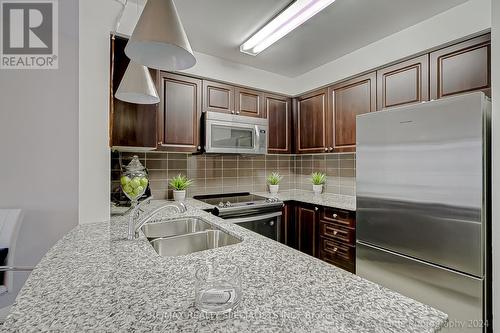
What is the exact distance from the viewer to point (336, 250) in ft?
7.44

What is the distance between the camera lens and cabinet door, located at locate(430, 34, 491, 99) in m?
1.62

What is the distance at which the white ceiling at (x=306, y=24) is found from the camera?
68.0 inches

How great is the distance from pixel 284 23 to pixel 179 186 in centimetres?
182

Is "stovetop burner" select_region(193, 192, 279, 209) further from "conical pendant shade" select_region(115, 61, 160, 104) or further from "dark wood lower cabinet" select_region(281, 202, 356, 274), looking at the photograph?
"conical pendant shade" select_region(115, 61, 160, 104)

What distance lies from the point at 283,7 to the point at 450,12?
1.25 m

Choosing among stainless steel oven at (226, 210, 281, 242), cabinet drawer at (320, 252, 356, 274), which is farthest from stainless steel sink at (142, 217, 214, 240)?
cabinet drawer at (320, 252, 356, 274)

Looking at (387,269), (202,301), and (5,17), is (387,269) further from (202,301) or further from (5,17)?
(5,17)

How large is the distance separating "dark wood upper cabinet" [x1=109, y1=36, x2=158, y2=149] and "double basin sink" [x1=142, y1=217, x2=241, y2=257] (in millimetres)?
645

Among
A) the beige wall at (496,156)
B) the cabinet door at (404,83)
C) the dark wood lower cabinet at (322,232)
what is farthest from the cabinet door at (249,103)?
the beige wall at (496,156)

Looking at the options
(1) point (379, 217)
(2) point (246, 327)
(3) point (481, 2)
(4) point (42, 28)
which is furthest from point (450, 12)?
(4) point (42, 28)

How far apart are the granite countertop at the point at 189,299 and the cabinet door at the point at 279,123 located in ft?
7.14

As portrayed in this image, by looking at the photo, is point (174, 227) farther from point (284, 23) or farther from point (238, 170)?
point (284, 23)

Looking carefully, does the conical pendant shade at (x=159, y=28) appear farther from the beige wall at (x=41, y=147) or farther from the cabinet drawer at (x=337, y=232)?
the cabinet drawer at (x=337, y=232)

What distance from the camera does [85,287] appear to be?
0.70m
